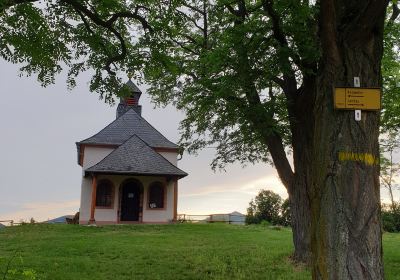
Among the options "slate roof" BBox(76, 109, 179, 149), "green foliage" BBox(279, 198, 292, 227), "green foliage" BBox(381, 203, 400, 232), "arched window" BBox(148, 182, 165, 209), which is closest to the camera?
"green foliage" BBox(381, 203, 400, 232)

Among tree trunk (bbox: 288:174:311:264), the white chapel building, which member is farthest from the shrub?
tree trunk (bbox: 288:174:311:264)

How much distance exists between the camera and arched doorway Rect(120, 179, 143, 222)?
29.7m

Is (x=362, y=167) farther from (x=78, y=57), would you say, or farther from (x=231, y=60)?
(x=78, y=57)

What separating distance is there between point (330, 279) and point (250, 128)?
7729 millimetres

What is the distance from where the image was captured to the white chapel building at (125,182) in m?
28.6

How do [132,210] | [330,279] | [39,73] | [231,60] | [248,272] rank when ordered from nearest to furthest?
[330,279], [39,73], [231,60], [248,272], [132,210]

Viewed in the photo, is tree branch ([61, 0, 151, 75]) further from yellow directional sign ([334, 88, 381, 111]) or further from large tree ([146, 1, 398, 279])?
yellow directional sign ([334, 88, 381, 111])

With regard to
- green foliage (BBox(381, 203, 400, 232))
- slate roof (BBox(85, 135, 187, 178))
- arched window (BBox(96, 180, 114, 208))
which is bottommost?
green foliage (BBox(381, 203, 400, 232))

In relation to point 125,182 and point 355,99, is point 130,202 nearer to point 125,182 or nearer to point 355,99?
point 125,182

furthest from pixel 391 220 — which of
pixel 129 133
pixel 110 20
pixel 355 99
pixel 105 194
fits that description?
pixel 355 99

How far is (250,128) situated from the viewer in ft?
40.1

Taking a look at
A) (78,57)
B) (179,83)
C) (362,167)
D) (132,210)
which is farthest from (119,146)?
(362,167)

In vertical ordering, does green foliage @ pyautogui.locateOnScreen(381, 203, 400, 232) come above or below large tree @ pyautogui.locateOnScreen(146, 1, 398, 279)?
below

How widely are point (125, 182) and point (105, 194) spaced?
1585mm
